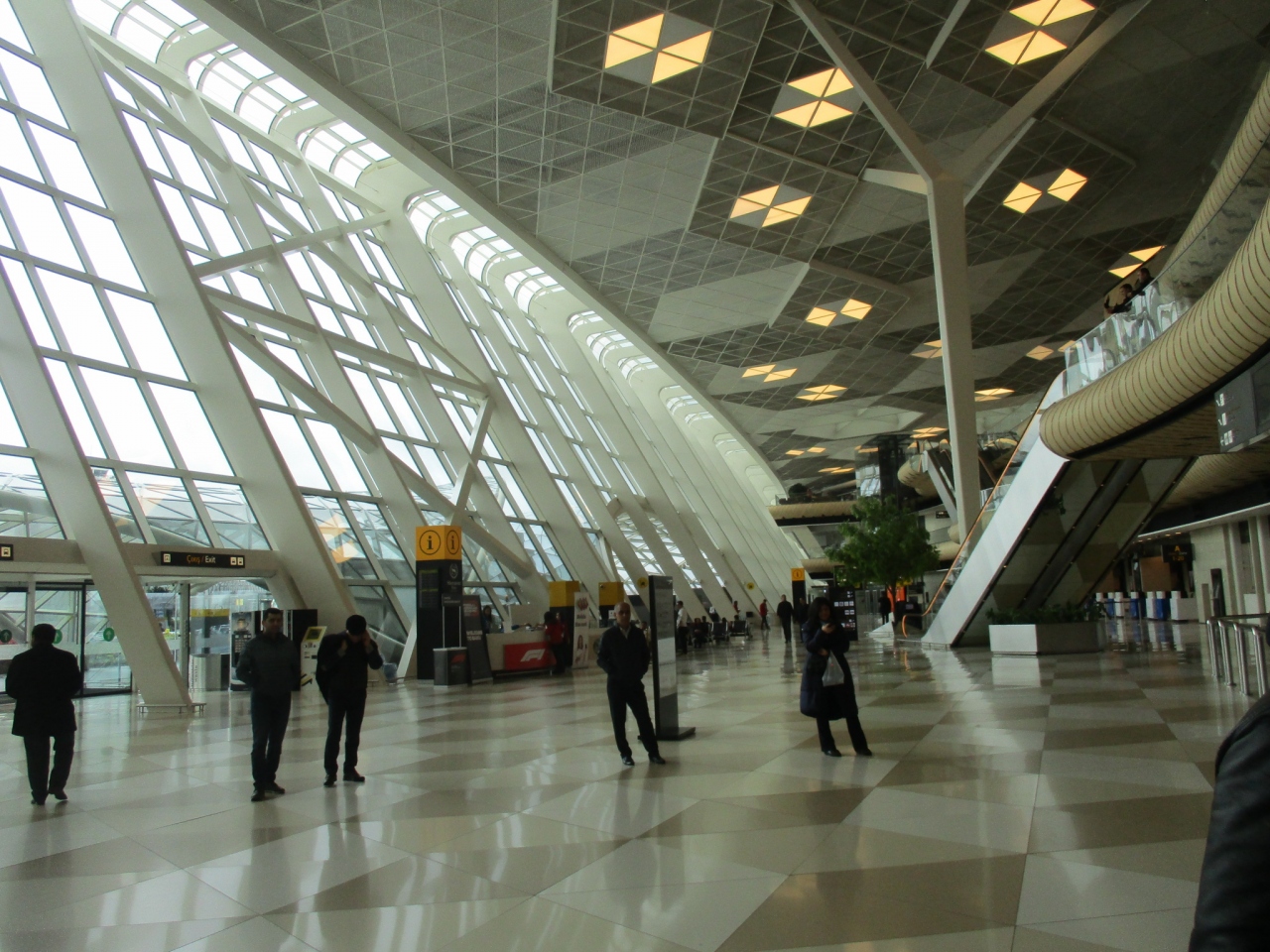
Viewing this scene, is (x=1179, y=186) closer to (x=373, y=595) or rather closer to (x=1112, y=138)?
(x=1112, y=138)

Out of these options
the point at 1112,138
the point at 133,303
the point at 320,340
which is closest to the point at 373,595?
the point at 320,340

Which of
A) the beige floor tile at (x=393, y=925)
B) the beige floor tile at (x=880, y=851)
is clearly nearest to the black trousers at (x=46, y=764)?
the beige floor tile at (x=393, y=925)

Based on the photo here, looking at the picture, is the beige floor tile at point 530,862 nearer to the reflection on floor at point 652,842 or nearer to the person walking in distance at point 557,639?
the reflection on floor at point 652,842

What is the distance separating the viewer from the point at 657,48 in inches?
675

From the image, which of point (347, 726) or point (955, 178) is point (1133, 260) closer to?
point (955, 178)

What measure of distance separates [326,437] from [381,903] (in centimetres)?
1826

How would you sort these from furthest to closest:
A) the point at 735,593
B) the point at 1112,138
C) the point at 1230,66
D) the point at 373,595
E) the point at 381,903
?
the point at 735,593 < the point at 1112,138 < the point at 373,595 < the point at 1230,66 < the point at 381,903

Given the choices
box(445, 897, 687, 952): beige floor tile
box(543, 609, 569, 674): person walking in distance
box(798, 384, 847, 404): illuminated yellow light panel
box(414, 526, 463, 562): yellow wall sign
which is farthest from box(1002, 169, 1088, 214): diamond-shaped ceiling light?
box(445, 897, 687, 952): beige floor tile

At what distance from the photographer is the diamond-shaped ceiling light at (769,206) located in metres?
23.4

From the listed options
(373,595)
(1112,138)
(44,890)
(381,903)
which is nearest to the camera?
(381,903)

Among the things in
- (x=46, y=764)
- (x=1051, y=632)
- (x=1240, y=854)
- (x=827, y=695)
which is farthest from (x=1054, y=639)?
(x=1240, y=854)

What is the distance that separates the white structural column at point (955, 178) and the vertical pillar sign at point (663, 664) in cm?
1153

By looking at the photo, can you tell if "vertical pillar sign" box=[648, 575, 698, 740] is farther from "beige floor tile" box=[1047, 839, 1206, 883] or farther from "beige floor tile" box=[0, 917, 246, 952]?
"beige floor tile" box=[0, 917, 246, 952]

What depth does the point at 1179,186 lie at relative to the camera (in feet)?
79.3
